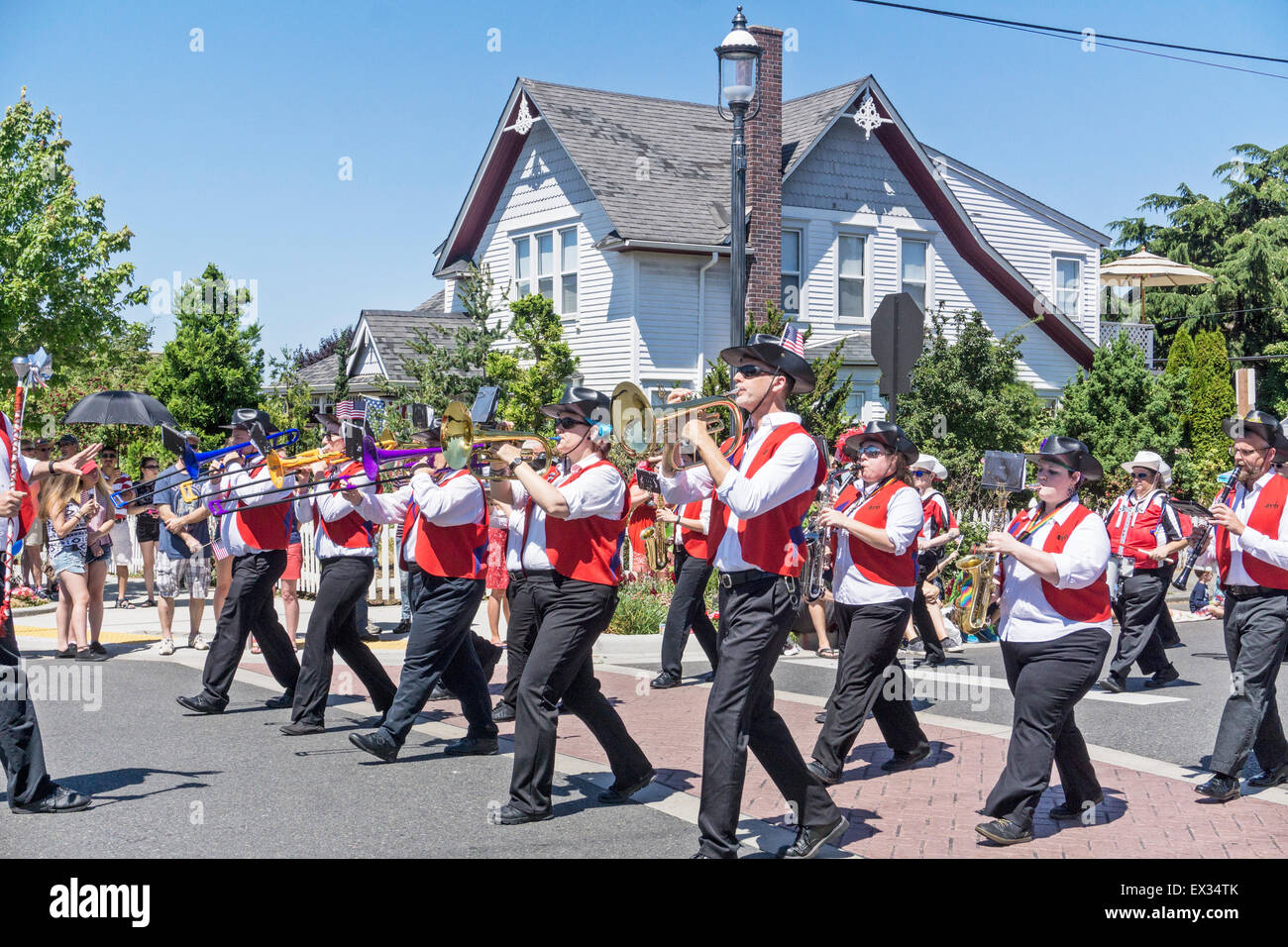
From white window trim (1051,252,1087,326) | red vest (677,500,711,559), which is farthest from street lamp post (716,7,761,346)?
white window trim (1051,252,1087,326)

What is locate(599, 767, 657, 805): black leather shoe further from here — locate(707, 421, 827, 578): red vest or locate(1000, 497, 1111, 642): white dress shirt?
locate(1000, 497, 1111, 642): white dress shirt

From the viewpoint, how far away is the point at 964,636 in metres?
14.0

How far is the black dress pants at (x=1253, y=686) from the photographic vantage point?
273 inches

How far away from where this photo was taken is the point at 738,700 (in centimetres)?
552

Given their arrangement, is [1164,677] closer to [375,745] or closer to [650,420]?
[650,420]

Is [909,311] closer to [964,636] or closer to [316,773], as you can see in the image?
[964,636]

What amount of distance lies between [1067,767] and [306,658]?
15.3ft

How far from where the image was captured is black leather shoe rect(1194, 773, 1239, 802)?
271 inches

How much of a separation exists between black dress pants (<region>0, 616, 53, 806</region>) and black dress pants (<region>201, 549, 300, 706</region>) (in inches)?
96.9

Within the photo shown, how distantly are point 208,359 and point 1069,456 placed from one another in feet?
57.7

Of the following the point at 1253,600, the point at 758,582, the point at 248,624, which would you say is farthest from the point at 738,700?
the point at 248,624

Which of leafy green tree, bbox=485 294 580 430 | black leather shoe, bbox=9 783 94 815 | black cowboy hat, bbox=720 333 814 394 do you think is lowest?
black leather shoe, bbox=9 783 94 815

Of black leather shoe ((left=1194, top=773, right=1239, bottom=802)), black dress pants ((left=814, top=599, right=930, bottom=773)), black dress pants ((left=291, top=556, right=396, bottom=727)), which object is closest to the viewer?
black leather shoe ((left=1194, top=773, right=1239, bottom=802))

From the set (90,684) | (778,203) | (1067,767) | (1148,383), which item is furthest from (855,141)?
(1067,767)
